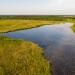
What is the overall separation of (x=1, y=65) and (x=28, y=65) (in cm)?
236

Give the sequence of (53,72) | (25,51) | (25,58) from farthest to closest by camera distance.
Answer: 1. (25,51)
2. (25,58)
3. (53,72)

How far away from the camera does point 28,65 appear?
14758mm

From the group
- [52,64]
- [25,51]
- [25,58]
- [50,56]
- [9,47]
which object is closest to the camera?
[52,64]

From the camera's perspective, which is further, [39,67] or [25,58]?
[25,58]

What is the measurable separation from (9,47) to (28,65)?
24.4ft

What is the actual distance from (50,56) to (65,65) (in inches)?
130

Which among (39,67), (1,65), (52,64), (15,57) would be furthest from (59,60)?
(1,65)

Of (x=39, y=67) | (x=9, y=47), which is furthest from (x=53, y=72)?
(x=9, y=47)

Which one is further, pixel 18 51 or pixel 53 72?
pixel 18 51

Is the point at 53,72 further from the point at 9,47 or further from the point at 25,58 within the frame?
the point at 9,47

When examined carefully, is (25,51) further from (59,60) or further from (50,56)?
(59,60)

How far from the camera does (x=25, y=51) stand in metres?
20.0

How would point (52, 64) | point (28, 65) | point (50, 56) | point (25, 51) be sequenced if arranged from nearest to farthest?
point (28, 65) → point (52, 64) → point (50, 56) → point (25, 51)

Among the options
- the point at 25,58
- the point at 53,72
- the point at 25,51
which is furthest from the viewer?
the point at 25,51
